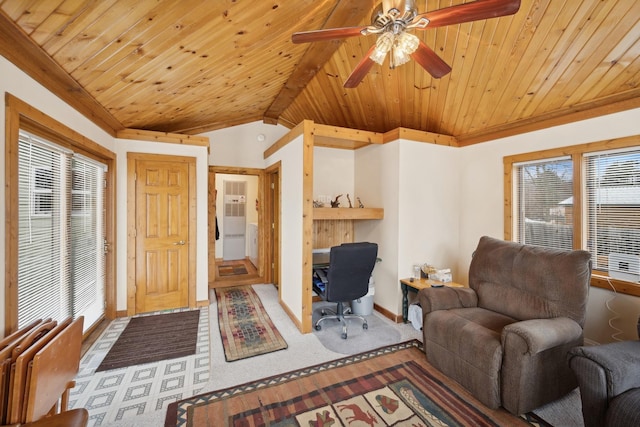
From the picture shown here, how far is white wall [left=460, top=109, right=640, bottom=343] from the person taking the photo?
2434 mm

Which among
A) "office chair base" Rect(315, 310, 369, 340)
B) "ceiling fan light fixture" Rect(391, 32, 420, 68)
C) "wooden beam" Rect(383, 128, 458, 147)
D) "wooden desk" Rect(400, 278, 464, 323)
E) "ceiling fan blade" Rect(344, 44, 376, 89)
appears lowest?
"office chair base" Rect(315, 310, 369, 340)

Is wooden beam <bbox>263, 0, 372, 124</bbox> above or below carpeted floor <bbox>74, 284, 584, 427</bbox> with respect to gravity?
above

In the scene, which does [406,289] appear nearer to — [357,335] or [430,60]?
[357,335]

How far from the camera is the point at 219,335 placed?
3004 mm

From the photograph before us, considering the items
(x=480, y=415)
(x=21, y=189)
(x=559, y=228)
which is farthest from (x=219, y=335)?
(x=559, y=228)

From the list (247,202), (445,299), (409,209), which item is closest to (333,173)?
(409,209)

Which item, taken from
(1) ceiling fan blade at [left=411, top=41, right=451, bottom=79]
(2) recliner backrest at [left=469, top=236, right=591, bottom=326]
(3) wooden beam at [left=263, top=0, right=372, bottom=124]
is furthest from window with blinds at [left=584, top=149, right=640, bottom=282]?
(3) wooden beam at [left=263, top=0, right=372, bottom=124]

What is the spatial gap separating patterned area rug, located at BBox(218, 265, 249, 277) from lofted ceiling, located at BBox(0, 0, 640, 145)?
3.03 m

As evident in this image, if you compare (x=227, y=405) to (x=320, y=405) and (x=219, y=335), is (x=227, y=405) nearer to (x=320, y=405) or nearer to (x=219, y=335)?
(x=320, y=405)

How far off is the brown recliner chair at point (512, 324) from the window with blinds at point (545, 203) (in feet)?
2.97

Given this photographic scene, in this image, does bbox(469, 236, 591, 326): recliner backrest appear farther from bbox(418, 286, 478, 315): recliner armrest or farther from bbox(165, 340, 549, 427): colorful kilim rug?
bbox(165, 340, 549, 427): colorful kilim rug

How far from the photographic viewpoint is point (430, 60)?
185 cm

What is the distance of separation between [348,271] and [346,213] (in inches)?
31.9

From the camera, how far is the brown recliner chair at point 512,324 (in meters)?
1.80
